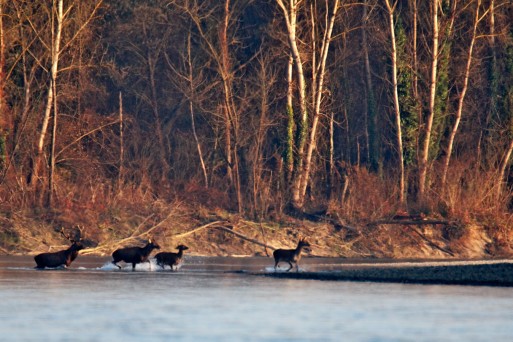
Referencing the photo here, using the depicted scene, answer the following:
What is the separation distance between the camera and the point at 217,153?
62.6 metres

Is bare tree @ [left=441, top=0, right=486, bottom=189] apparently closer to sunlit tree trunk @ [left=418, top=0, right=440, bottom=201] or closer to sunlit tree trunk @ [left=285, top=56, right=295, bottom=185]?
sunlit tree trunk @ [left=418, top=0, right=440, bottom=201]

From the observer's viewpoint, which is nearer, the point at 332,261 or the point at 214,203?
the point at 332,261

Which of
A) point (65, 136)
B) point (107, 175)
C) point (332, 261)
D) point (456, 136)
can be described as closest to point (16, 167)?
point (65, 136)

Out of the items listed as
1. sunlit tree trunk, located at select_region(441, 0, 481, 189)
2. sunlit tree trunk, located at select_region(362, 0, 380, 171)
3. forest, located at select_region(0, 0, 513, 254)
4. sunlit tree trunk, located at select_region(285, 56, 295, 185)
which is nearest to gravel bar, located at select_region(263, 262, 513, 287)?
forest, located at select_region(0, 0, 513, 254)

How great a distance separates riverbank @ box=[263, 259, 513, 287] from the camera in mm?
35656

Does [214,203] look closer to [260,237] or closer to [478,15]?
[260,237]

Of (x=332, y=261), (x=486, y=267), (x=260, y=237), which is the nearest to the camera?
(x=486, y=267)

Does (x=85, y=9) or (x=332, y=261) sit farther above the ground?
(x=85, y=9)

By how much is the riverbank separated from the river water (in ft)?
3.76

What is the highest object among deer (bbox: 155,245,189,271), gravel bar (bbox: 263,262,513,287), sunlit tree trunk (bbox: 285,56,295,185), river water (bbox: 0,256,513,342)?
sunlit tree trunk (bbox: 285,56,295,185)

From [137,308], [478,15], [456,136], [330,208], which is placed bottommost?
[137,308]

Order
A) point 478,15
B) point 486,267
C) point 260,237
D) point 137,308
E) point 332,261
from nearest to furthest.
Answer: point 137,308
point 486,267
point 332,261
point 260,237
point 478,15

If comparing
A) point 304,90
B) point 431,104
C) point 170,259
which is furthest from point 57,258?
point 431,104

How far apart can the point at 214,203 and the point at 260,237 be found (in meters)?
4.43
